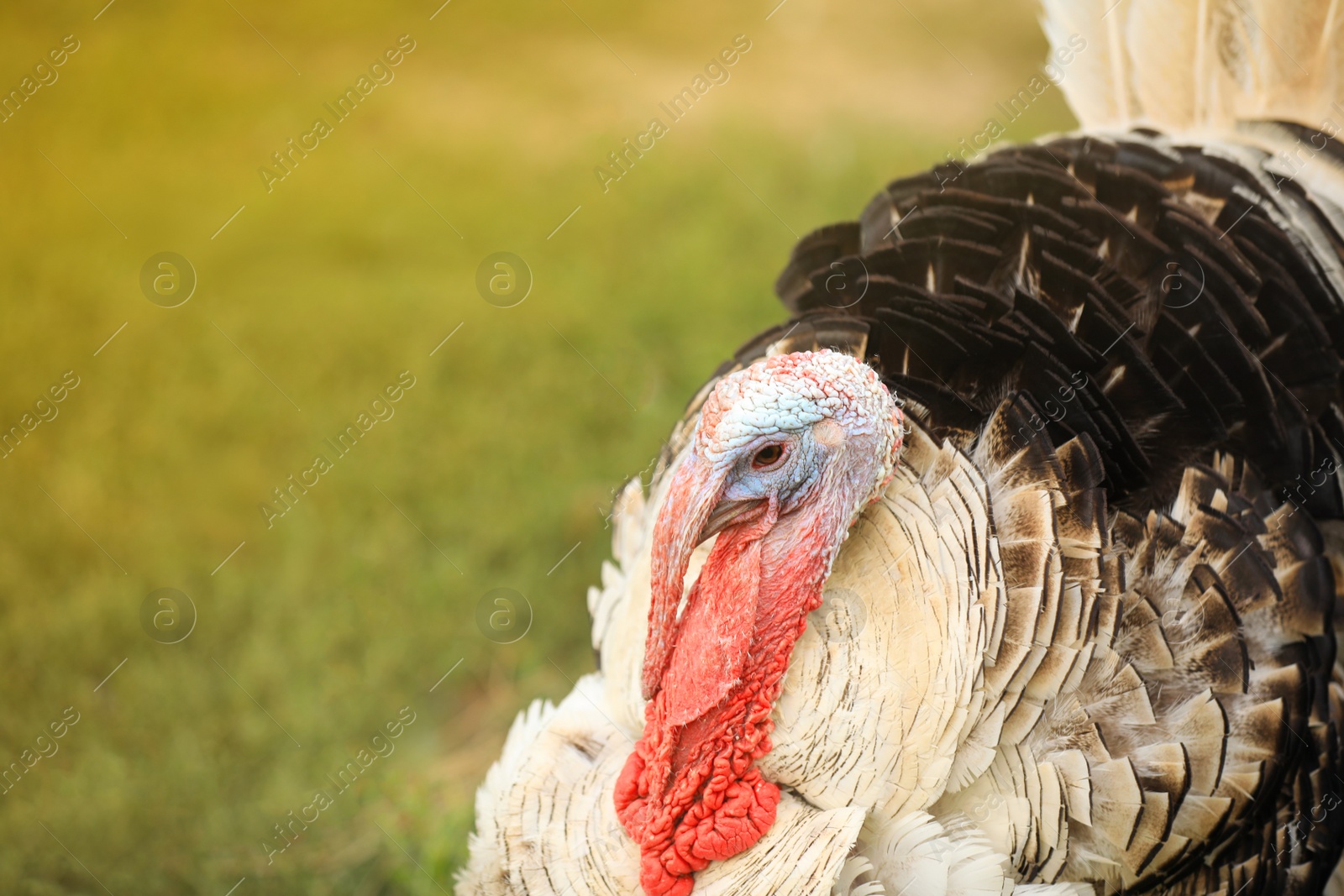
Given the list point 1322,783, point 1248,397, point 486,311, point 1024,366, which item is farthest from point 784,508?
point 486,311

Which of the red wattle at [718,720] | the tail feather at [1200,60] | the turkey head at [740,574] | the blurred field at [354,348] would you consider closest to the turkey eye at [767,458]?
the turkey head at [740,574]

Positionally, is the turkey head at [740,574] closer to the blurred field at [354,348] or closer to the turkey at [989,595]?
the turkey at [989,595]

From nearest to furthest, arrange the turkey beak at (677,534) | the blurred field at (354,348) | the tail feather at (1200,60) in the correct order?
the turkey beak at (677,534) < the tail feather at (1200,60) < the blurred field at (354,348)

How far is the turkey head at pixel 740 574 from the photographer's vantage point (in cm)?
202

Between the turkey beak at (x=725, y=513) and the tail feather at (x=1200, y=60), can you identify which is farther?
the tail feather at (x=1200, y=60)

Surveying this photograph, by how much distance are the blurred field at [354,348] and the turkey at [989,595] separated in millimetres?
1669

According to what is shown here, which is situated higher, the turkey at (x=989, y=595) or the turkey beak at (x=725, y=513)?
the turkey beak at (x=725, y=513)

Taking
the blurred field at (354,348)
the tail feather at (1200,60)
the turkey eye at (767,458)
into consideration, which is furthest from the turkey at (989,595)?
the blurred field at (354,348)

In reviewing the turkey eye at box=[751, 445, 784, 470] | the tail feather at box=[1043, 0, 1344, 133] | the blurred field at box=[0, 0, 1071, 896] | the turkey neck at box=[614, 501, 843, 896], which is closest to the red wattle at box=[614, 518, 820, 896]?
the turkey neck at box=[614, 501, 843, 896]

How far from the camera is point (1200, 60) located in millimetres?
3354

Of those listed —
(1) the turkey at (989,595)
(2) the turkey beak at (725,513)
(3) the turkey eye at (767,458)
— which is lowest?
(1) the turkey at (989,595)

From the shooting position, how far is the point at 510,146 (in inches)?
276

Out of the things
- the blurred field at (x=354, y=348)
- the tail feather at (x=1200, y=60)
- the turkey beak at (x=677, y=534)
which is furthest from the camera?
the blurred field at (x=354, y=348)

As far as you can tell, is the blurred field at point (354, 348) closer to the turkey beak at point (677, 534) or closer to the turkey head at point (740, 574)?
Answer: the turkey head at point (740, 574)
